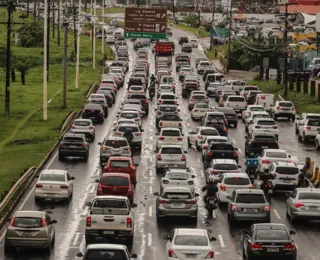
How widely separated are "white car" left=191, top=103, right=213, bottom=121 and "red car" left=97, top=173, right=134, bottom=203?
1368 inches

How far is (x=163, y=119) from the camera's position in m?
71.2

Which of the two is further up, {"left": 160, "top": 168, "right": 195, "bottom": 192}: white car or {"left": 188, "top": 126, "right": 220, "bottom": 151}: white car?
{"left": 160, "top": 168, "right": 195, "bottom": 192}: white car

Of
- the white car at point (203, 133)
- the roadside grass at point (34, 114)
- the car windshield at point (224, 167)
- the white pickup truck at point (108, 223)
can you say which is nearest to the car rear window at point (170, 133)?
the white car at point (203, 133)

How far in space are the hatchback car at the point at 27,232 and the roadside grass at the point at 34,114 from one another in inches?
496

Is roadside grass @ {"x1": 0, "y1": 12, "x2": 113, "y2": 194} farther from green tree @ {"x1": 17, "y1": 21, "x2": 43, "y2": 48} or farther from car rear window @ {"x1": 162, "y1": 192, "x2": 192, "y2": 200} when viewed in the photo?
green tree @ {"x1": 17, "y1": 21, "x2": 43, "y2": 48}

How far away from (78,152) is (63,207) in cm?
1295

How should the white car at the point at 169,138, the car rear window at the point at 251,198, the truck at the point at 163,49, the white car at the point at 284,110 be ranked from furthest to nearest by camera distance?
1. the truck at the point at 163,49
2. the white car at the point at 284,110
3. the white car at the point at 169,138
4. the car rear window at the point at 251,198

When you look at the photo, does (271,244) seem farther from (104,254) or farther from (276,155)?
(276,155)

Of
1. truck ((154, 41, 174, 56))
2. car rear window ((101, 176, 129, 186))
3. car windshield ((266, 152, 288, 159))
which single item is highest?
car rear window ((101, 176, 129, 186))

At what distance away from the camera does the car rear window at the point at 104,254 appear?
28.7 meters

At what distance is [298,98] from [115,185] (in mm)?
51031

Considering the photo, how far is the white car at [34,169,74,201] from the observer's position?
45.0 m

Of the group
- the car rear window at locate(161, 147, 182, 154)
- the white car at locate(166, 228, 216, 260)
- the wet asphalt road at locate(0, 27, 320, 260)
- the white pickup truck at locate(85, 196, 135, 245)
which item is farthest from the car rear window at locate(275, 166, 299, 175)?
the white car at locate(166, 228, 216, 260)

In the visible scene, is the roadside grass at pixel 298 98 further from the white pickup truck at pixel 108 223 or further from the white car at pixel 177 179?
the white pickup truck at pixel 108 223
